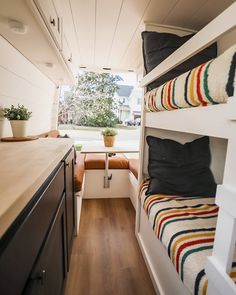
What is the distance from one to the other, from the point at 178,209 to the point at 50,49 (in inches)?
56.1

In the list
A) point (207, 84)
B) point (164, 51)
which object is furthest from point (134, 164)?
point (207, 84)

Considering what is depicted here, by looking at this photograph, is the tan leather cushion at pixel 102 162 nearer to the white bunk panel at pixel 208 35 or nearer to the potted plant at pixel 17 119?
the potted plant at pixel 17 119

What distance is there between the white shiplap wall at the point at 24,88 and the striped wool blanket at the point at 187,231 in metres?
1.24

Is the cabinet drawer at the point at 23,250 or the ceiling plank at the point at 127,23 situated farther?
the ceiling plank at the point at 127,23

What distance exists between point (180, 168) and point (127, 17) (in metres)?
1.23

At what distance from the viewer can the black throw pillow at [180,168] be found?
127cm

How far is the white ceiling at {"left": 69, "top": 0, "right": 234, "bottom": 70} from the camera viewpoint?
120 centimetres

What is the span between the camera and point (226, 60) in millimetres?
570

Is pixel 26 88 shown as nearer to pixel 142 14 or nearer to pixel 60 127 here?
pixel 142 14

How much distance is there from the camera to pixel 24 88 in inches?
62.3

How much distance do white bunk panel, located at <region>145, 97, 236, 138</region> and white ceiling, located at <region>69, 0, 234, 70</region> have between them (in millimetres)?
795

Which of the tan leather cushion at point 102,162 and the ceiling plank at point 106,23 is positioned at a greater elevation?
the ceiling plank at point 106,23

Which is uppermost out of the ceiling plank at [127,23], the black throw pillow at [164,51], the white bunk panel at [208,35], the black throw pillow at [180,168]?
the ceiling plank at [127,23]

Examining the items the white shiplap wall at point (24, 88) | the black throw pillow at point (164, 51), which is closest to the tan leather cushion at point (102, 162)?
the white shiplap wall at point (24, 88)
